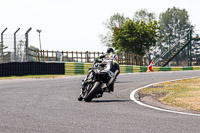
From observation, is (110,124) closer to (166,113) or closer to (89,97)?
(166,113)

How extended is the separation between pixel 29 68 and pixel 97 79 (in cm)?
1736

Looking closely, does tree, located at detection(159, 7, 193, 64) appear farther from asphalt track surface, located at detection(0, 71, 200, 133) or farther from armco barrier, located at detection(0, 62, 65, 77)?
asphalt track surface, located at detection(0, 71, 200, 133)

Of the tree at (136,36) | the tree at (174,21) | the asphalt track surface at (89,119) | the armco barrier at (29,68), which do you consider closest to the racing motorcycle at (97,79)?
the asphalt track surface at (89,119)

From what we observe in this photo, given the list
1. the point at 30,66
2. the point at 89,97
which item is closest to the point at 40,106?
the point at 89,97

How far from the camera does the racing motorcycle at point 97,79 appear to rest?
9.86m

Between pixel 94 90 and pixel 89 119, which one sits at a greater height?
pixel 94 90

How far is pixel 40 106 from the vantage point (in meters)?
9.02

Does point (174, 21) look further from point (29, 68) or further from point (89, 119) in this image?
point (89, 119)

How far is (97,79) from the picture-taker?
33.0 ft

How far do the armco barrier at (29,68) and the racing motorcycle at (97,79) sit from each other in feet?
52.0

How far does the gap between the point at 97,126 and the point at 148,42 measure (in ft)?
177

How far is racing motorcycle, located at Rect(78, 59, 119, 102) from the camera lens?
9.86 meters

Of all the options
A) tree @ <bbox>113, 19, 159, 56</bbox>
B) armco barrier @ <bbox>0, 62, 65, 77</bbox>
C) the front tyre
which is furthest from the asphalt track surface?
tree @ <bbox>113, 19, 159, 56</bbox>

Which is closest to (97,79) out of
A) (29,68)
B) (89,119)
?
(89,119)
